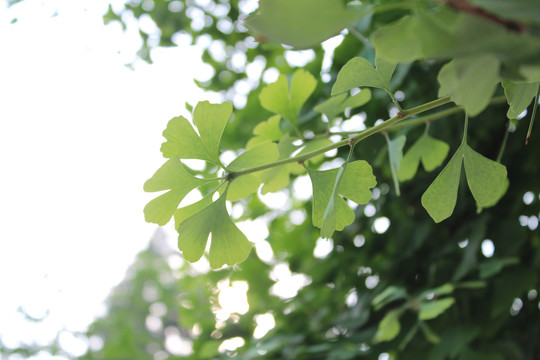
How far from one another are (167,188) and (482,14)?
0.25m

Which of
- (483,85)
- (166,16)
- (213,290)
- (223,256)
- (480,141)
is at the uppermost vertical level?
(483,85)

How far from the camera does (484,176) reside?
1.02 ft

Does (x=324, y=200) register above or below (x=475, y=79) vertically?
below

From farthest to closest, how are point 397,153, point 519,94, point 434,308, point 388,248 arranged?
1. point 388,248
2. point 434,308
3. point 397,153
4. point 519,94

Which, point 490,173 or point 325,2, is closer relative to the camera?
point 325,2

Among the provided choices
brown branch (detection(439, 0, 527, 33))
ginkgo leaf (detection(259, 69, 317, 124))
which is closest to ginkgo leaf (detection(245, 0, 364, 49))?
brown branch (detection(439, 0, 527, 33))

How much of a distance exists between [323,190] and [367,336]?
0.44 m

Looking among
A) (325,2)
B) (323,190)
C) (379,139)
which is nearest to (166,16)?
(379,139)

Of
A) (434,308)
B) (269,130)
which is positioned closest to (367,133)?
(269,130)

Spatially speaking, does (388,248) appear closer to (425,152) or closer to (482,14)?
(425,152)

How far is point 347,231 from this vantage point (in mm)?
873

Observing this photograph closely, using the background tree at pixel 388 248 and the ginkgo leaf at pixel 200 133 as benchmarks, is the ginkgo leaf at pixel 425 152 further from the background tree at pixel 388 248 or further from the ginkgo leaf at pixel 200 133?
the ginkgo leaf at pixel 200 133

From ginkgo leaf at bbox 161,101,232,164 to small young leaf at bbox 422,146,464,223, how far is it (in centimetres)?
16

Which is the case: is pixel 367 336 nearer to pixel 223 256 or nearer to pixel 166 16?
pixel 223 256
